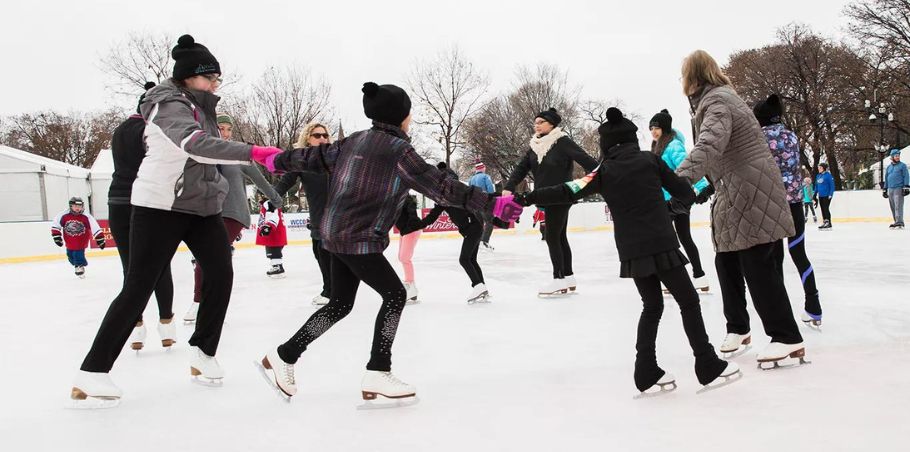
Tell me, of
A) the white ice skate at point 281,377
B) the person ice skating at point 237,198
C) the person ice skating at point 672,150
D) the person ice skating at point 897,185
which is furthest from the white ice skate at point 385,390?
the person ice skating at point 897,185

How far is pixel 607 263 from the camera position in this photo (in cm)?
873

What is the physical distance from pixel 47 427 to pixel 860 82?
36241mm

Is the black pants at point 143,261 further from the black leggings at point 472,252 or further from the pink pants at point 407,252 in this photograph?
the black leggings at point 472,252

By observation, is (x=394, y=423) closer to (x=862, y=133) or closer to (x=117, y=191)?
(x=117, y=191)

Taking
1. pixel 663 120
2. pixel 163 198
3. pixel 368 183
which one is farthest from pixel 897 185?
pixel 163 198

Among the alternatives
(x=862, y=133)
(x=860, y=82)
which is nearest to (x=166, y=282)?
(x=860, y=82)

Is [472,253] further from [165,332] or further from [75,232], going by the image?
[75,232]

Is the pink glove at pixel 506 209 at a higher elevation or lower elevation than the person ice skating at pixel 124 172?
lower

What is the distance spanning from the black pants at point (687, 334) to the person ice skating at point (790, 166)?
0.85 m

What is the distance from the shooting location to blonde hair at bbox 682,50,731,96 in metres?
3.25

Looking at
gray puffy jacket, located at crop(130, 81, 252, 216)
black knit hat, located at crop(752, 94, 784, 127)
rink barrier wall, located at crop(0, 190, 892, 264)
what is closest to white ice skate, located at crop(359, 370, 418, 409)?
gray puffy jacket, located at crop(130, 81, 252, 216)

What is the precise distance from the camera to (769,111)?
366 cm

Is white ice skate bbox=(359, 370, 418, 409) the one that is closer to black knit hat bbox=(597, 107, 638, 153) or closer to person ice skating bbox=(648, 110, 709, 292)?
black knit hat bbox=(597, 107, 638, 153)

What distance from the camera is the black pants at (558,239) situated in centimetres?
561
